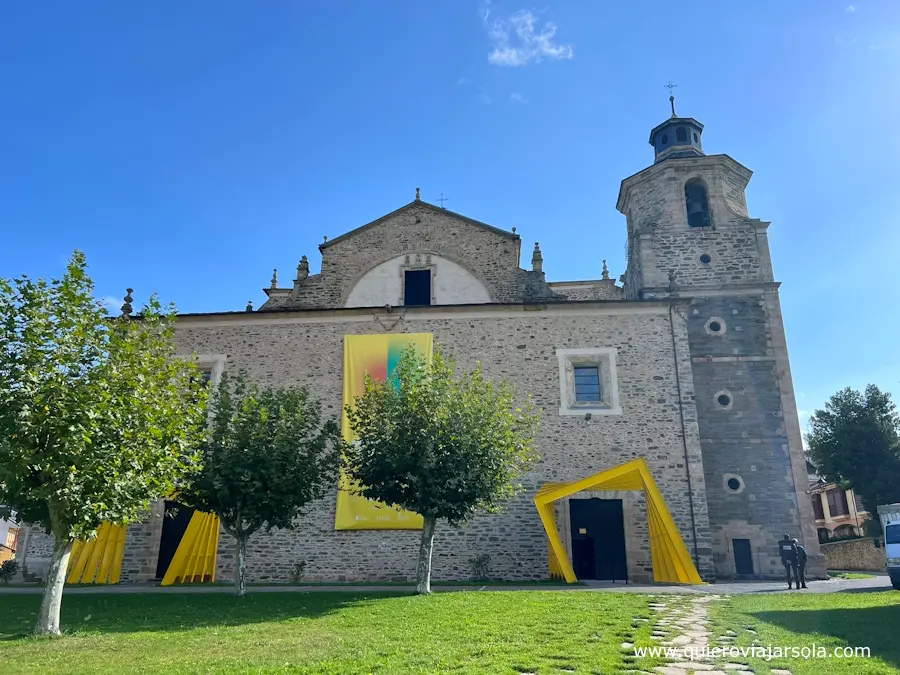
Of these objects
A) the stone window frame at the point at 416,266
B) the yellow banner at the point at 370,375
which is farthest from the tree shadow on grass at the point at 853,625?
the stone window frame at the point at 416,266

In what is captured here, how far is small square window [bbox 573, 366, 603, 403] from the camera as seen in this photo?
18.4 meters

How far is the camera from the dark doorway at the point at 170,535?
17641mm

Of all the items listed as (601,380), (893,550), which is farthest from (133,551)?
(893,550)

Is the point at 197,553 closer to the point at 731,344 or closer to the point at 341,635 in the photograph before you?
the point at 341,635

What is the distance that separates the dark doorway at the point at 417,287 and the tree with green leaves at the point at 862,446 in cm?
2117

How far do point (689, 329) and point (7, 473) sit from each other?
17.7 m

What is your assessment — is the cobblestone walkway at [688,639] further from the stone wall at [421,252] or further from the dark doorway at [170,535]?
the dark doorway at [170,535]

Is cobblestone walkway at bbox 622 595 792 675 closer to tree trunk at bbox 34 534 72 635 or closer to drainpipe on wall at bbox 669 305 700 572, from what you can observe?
drainpipe on wall at bbox 669 305 700 572

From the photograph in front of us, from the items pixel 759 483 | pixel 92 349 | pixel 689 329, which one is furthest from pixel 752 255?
pixel 92 349

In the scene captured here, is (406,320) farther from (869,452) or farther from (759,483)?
(869,452)

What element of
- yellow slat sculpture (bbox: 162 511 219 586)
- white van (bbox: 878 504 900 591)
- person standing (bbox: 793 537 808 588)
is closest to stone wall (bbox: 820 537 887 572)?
person standing (bbox: 793 537 808 588)

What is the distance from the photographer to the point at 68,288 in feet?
30.6

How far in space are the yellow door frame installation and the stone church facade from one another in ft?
1.72

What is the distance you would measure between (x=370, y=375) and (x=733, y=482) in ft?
35.4
